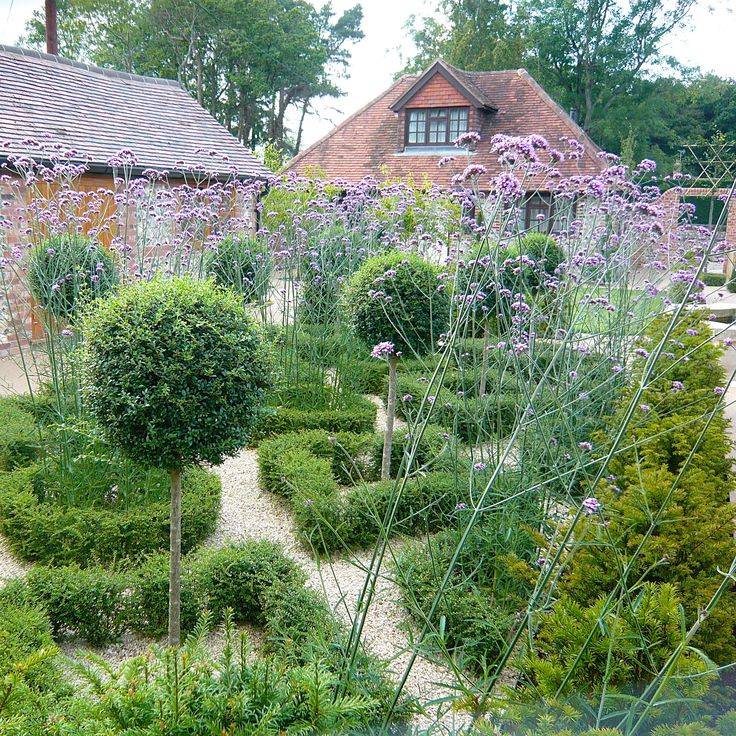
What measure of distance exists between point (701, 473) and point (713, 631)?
1045 millimetres

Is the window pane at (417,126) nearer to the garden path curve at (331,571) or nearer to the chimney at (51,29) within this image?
the chimney at (51,29)

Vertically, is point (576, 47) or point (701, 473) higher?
point (576, 47)

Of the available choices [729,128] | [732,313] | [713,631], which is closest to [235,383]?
[713,631]

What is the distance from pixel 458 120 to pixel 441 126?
0.49m

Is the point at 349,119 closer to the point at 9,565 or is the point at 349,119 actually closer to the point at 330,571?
the point at 330,571

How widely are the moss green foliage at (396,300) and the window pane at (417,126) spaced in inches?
592

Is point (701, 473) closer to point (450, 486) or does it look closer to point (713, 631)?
point (713, 631)

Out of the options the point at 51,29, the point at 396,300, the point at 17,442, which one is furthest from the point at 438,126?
the point at 17,442

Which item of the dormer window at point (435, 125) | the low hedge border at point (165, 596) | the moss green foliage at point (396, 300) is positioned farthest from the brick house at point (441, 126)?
the low hedge border at point (165, 596)

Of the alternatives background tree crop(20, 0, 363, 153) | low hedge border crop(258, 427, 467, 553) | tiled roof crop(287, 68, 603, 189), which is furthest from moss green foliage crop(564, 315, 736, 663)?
background tree crop(20, 0, 363, 153)

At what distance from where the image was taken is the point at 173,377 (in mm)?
3102

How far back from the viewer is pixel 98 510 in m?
4.24

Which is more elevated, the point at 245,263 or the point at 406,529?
the point at 245,263

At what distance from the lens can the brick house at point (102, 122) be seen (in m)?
9.94
